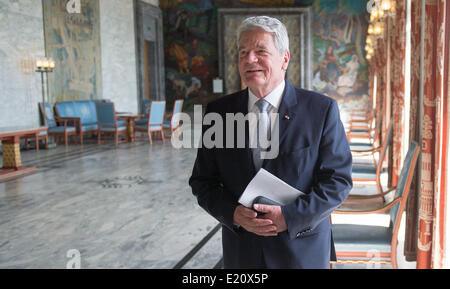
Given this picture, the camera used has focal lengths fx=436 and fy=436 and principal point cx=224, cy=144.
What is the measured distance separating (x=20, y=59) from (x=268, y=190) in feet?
40.0

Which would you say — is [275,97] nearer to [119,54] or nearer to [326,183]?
[326,183]

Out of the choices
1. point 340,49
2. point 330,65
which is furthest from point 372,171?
point 340,49

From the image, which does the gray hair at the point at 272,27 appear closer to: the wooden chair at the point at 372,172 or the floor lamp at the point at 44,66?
the wooden chair at the point at 372,172

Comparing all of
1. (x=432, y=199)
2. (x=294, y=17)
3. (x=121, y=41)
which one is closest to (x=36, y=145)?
(x=121, y=41)

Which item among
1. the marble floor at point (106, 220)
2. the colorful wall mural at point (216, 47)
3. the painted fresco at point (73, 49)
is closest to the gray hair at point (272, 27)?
the marble floor at point (106, 220)

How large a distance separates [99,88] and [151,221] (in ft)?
38.9

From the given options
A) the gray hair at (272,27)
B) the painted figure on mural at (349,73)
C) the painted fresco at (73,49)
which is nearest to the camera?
the gray hair at (272,27)

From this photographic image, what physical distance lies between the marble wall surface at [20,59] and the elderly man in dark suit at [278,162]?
11.4 meters

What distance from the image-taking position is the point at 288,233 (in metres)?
1.70

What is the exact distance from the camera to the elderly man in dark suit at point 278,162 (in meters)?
1.65

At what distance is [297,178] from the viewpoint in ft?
5.63

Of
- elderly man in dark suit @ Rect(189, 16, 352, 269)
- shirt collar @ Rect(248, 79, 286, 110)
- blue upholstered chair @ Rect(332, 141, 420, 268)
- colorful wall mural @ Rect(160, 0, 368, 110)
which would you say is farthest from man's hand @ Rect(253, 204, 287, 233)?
colorful wall mural @ Rect(160, 0, 368, 110)

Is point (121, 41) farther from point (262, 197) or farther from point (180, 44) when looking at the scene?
point (262, 197)

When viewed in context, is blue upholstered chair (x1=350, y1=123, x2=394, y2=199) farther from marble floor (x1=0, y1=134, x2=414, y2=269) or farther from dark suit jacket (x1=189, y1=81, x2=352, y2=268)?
dark suit jacket (x1=189, y1=81, x2=352, y2=268)
